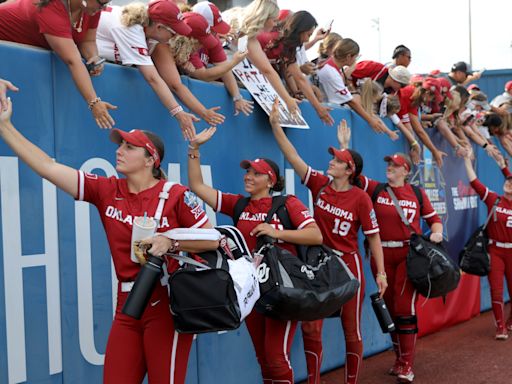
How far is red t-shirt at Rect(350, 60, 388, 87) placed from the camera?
29.1ft

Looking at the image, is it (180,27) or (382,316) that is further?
(382,316)

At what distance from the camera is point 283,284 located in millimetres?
4832

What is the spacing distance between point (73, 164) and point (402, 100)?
5.41 m

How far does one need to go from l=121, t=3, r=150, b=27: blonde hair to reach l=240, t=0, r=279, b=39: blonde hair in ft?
4.83

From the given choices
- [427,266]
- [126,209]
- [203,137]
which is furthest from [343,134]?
[126,209]

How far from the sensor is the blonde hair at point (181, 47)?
5.39 metres

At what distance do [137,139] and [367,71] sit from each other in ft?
17.9

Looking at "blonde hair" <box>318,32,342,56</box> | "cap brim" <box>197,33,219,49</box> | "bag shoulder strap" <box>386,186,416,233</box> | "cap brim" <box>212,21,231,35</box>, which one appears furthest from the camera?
"blonde hair" <box>318,32,342,56</box>

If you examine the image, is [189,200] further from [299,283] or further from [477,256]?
[477,256]

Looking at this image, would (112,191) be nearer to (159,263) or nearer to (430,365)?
(159,263)

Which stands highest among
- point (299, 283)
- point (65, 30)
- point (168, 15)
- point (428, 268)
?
point (168, 15)

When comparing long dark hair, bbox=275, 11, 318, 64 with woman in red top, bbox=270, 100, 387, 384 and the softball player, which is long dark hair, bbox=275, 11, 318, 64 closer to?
woman in red top, bbox=270, 100, 387, 384

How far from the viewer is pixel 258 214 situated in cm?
518

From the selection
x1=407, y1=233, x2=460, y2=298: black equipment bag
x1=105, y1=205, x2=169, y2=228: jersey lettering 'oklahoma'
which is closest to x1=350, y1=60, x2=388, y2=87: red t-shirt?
x1=407, y1=233, x2=460, y2=298: black equipment bag
